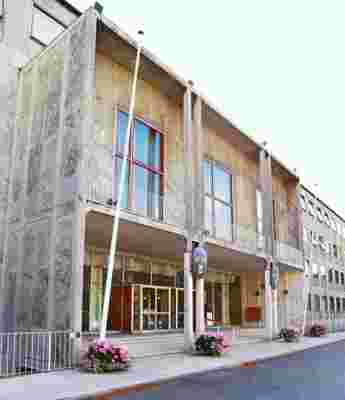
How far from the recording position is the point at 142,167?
720 inches

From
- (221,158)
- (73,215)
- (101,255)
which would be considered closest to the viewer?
(73,215)

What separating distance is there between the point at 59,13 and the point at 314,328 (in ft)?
76.8

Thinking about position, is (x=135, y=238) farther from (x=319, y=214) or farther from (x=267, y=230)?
(x=319, y=214)

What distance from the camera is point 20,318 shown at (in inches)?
564

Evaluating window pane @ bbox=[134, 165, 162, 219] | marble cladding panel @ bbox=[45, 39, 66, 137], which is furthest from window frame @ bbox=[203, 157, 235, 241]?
marble cladding panel @ bbox=[45, 39, 66, 137]

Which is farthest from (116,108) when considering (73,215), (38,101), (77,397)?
(77,397)

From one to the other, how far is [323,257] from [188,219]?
1294 inches

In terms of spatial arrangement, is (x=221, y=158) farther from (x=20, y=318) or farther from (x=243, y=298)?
(x=20, y=318)

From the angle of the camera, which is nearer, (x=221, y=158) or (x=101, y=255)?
(x=101, y=255)

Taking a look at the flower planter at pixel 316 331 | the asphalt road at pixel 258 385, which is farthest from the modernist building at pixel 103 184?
the flower planter at pixel 316 331

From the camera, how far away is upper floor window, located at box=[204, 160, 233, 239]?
75.7 ft

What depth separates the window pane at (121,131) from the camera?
1731 centimetres

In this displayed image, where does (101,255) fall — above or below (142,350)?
above

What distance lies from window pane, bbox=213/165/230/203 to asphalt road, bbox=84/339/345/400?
1159 centimetres
